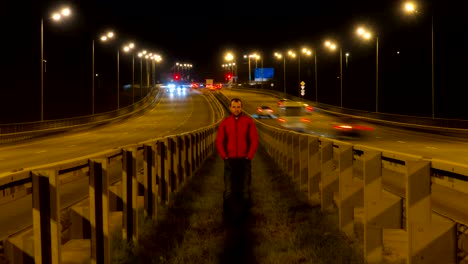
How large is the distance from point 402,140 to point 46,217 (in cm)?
3997

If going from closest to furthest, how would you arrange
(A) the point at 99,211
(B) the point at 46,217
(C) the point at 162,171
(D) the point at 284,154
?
(B) the point at 46,217
(A) the point at 99,211
(C) the point at 162,171
(D) the point at 284,154

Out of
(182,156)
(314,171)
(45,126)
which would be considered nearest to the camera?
(314,171)

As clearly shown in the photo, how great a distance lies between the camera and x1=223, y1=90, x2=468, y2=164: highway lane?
30844 millimetres

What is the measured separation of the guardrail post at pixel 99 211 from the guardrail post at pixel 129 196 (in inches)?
51.5

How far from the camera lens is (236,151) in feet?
35.9

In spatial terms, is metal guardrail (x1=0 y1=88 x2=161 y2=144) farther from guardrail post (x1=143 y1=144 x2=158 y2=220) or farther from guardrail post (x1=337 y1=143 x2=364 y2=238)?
guardrail post (x1=337 y1=143 x2=364 y2=238)

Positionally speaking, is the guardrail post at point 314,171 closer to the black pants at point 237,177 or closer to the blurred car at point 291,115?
the black pants at point 237,177

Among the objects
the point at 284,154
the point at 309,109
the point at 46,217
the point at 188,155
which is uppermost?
the point at 309,109

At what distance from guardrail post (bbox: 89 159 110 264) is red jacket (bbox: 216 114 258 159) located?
13.2 feet

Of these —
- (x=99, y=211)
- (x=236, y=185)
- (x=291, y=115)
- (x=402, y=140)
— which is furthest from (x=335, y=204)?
(x=291, y=115)

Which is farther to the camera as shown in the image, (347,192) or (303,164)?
(303,164)

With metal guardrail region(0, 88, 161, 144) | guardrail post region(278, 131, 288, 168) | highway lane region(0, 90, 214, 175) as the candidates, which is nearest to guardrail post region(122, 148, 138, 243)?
guardrail post region(278, 131, 288, 168)

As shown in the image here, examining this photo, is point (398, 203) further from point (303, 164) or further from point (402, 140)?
point (402, 140)

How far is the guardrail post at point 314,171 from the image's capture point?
40.0 ft
